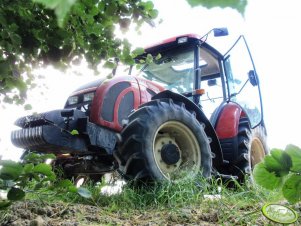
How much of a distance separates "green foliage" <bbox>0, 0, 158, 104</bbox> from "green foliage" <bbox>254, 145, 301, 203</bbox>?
0.90m

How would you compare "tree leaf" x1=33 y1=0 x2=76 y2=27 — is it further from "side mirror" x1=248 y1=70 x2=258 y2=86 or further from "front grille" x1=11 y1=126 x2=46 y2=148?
"side mirror" x1=248 y1=70 x2=258 y2=86

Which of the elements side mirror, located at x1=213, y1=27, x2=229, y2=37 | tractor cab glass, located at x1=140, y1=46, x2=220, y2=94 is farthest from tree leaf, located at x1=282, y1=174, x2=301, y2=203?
side mirror, located at x1=213, y1=27, x2=229, y2=37

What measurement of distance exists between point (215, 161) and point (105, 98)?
4.29 ft

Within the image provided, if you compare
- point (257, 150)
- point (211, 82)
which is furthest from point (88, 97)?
point (257, 150)

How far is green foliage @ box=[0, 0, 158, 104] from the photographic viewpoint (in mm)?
1448

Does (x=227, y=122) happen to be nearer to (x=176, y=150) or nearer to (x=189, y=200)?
(x=176, y=150)

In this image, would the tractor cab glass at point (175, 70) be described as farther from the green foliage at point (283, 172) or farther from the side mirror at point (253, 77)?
the green foliage at point (283, 172)

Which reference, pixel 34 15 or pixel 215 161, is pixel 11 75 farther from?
pixel 215 161

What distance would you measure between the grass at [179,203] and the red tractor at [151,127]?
204mm

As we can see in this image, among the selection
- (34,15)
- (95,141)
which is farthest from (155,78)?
(34,15)

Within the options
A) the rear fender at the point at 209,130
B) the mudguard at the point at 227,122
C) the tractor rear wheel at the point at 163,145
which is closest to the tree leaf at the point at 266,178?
the tractor rear wheel at the point at 163,145

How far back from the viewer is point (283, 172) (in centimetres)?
83

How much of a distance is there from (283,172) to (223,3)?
2.12 feet

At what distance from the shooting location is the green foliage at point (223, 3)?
269mm
